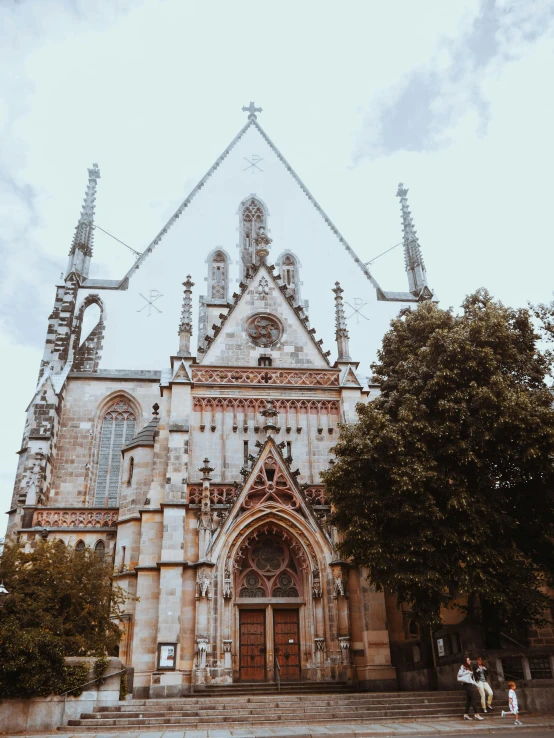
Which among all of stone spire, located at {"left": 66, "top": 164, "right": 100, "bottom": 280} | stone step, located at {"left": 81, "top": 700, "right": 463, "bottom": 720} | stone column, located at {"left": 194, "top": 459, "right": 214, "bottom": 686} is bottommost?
stone step, located at {"left": 81, "top": 700, "right": 463, "bottom": 720}

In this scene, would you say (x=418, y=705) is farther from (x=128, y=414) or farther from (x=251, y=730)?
(x=128, y=414)

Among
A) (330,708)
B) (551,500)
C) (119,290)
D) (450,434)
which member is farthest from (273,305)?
(330,708)

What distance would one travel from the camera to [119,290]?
33.7m

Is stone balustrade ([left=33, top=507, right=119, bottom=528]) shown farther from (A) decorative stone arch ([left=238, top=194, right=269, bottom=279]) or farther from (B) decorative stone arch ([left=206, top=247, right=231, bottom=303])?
(A) decorative stone arch ([left=238, top=194, right=269, bottom=279])

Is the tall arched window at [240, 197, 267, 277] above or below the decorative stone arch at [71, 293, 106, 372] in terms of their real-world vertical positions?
above

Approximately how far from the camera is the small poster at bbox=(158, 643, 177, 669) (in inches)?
790

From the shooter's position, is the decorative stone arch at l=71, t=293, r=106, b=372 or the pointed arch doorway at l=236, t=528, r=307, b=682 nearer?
the pointed arch doorway at l=236, t=528, r=307, b=682

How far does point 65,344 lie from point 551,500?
22987mm

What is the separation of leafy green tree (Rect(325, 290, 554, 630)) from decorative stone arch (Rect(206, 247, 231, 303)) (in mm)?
16031

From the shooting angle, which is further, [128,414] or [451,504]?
[128,414]

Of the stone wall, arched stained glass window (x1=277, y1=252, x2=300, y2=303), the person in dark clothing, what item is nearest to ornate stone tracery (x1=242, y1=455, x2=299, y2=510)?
the stone wall

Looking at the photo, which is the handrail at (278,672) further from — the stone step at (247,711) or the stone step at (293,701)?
the stone step at (247,711)

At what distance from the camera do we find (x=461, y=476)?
17562mm

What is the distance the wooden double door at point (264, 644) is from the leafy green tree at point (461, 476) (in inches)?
203
